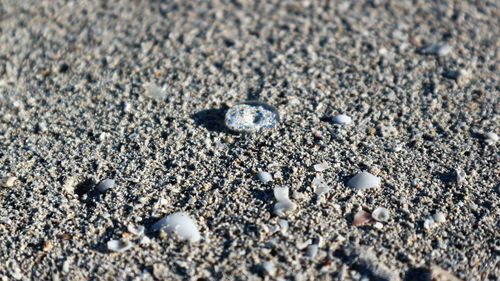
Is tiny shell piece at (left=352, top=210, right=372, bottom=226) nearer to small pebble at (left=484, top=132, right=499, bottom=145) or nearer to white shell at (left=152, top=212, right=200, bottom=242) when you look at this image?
white shell at (left=152, top=212, right=200, bottom=242)

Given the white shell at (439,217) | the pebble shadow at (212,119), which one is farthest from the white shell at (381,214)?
the pebble shadow at (212,119)

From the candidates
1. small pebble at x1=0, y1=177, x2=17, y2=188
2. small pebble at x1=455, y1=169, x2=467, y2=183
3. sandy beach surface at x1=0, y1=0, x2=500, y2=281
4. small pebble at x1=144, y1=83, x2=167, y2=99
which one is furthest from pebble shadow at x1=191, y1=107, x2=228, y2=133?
small pebble at x1=455, y1=169, x2=467, y2=183

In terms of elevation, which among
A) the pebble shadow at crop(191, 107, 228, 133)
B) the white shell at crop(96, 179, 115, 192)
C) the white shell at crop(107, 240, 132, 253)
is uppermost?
the pebble shadow at crop(191, 107, 228, 133)

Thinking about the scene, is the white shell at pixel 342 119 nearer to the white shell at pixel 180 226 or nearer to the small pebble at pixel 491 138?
the small pebble at pixel 491 138

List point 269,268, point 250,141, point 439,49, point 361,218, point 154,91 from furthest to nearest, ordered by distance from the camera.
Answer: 1. point 439,49
2. point 154,91
3. point 250,141
4. point 361,218
5. point 269,268

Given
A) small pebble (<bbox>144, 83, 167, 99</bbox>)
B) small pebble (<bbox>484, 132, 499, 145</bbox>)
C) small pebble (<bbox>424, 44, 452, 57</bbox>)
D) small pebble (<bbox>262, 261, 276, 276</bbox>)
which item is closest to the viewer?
small pebble (<bbox>262, 261, 276, 276</bbox>)

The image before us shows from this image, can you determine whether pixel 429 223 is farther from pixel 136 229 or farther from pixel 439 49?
pixel 439 49

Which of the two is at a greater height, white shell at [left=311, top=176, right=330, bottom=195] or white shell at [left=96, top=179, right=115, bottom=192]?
white shell at [left=96, top=179, right=115, bottom=192]

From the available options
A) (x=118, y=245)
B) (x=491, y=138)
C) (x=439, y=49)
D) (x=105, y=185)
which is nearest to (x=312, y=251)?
(x=118, y=245)
